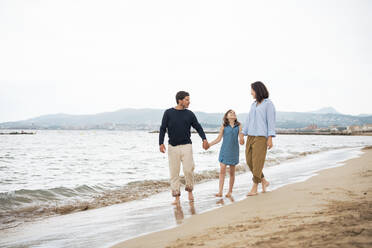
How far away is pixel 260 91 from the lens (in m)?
6.12

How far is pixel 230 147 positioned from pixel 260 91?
54.9 inches

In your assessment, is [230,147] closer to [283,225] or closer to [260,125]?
[260,125]

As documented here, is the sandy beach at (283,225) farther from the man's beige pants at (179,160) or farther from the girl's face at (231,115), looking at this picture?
the girl's face at (231,115)

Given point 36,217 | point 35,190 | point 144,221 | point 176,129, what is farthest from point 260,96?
point 35,190

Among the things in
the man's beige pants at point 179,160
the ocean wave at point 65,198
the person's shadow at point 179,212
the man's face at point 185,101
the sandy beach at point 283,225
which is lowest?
the ocean wave at point 65,198

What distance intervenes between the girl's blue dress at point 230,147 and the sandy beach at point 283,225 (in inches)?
61.9

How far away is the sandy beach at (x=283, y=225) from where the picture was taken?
2625mm

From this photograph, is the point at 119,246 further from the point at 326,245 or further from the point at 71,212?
the point at 71,212

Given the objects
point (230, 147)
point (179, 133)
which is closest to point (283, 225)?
point (179, 133)

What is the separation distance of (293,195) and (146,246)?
3169 millimetres

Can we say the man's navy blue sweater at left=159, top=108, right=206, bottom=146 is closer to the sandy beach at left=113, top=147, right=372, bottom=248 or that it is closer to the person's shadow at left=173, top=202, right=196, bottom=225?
the person's shadow at left=173, top=202, right=196, bottom=225

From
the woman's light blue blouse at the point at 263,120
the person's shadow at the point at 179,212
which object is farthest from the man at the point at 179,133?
the woman's light blue blouse at the point at 263,120

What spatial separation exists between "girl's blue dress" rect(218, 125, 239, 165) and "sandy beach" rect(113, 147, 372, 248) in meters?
1.57

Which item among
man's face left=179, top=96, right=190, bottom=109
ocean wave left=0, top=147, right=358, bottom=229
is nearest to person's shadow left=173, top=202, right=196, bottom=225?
man's face left=179, top=96, right=190, bottom=109
